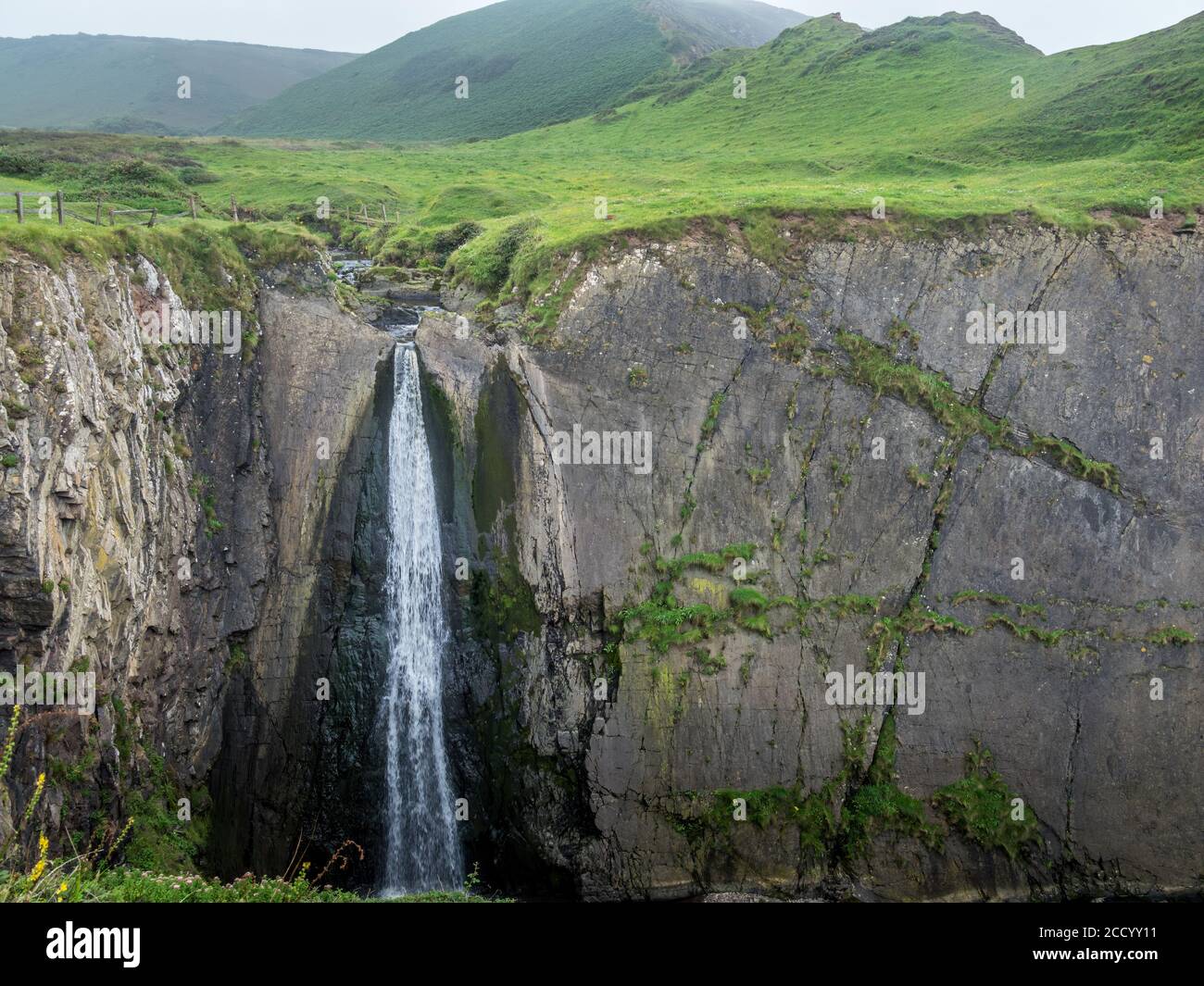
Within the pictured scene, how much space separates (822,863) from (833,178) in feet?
88.0

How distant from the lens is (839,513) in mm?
22906

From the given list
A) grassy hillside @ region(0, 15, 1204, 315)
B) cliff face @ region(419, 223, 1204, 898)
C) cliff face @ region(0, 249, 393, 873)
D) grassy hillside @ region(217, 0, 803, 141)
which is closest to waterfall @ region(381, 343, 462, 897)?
cliff face @ region(419, 223, 1204, 898)

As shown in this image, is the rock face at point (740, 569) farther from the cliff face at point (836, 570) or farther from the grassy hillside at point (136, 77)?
the grassy hillside at point (136, 77)

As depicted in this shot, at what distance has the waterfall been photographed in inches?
803

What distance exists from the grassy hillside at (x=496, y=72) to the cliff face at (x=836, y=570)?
7071 centimetres

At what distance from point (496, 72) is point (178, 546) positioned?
106m

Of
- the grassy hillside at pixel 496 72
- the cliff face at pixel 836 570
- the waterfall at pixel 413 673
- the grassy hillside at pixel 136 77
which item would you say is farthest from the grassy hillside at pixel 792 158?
the grassy hillside at pixel 136 77

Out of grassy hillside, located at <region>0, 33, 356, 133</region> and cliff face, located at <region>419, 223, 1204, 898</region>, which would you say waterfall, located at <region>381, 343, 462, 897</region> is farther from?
grassy hillside, located at <region>0, 33, 356, 133</region>

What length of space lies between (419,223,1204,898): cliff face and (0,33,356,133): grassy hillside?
123870 millimetres

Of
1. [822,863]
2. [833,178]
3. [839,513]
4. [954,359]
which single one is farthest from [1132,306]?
[822,863]

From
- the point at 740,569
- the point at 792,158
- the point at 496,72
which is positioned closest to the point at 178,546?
the point at 740,569

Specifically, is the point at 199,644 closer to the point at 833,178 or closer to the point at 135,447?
the point at 135,447

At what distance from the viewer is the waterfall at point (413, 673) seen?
2041 centimetres

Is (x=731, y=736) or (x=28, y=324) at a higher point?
(x=28, y=324)
